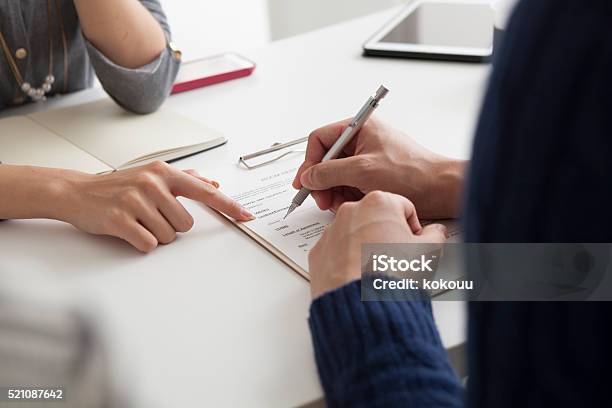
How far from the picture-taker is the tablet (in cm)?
130

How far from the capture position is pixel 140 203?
2.77ft

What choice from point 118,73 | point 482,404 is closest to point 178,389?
point 482,404

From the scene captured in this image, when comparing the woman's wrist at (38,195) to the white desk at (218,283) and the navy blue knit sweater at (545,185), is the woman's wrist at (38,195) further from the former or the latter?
the navy blue knit sweater at (545,185)

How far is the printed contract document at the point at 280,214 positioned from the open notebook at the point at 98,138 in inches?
4.9

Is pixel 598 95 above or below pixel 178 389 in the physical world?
above

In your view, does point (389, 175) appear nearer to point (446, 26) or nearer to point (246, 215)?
point (246, 215)

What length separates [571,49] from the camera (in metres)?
0.31

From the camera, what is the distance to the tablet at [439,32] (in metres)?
1.30

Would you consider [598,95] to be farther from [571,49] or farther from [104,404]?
[104,404]

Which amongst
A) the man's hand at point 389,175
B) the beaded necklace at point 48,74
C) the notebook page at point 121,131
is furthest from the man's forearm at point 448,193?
the beaded necklace at point 48,74

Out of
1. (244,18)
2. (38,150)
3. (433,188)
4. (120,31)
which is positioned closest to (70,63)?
(120,31)

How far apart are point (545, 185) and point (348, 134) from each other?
567 millimetres

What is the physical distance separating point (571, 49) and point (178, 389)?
1.44ft

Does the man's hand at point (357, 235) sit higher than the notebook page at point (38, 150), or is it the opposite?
the man's hand at point (357, 235)
